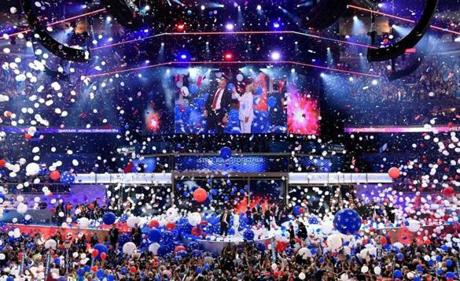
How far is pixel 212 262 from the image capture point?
966 centimetres

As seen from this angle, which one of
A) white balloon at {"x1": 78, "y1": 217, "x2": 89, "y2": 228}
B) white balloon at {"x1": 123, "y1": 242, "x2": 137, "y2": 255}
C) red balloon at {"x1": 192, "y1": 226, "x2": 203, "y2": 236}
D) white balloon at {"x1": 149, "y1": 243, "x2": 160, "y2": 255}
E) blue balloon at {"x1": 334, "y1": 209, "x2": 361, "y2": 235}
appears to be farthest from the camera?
white balloon at {"x1": 78, "y1": 217, "x2": 89, "y2": 228}

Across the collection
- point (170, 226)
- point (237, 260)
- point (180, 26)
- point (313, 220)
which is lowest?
Answer: point (237, 260)

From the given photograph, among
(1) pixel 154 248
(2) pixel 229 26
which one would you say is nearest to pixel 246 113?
(2) pixel 229 26

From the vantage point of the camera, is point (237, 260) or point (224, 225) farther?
point (224, 225)

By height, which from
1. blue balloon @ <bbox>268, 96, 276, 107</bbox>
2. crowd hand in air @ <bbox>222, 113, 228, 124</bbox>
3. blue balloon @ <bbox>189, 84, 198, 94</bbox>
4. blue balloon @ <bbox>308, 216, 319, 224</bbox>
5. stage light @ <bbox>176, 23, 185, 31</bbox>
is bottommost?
blue balloon @ <bbox>308, 216, 319, 224</bbox>

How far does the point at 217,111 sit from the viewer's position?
18.6 m

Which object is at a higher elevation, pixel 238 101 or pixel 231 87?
pixel 231 87

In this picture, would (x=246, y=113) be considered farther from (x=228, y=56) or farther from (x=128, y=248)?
(x=128, y=248)

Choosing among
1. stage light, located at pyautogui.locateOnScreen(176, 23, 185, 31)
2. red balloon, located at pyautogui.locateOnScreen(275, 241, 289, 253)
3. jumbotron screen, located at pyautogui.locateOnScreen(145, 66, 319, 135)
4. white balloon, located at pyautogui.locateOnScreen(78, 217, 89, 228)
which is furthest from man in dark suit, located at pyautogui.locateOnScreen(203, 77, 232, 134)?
red balloon, located at pyautogui.locateOnScreen(275, 241, 289, 253)

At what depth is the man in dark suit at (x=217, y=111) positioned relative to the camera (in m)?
18.6

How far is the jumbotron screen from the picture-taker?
60.7 ft

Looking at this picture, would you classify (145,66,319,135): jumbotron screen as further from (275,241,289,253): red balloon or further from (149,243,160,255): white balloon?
(149,243,160,255): white balloon

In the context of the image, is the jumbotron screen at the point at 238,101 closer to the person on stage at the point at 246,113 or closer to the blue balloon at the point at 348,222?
the person on stage at the point at 246,113

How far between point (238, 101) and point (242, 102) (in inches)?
5.9
